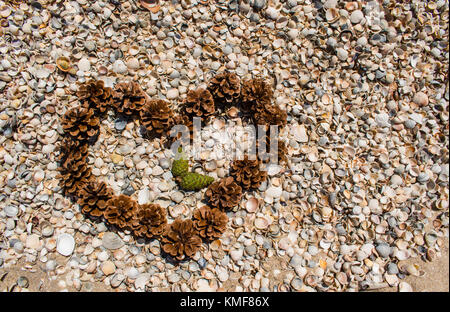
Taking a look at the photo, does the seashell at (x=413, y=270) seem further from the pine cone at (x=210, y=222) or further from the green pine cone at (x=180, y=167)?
the green pine cone at (x=180, y=167)

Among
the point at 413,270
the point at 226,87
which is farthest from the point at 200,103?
the point at 413,270

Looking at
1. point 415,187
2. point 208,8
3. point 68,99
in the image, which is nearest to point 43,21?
point 68,99

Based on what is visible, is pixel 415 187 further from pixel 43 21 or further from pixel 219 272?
pixel 43 21

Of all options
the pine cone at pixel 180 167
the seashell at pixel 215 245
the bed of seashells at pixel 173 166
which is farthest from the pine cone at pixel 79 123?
the seashell at pixel 215 245

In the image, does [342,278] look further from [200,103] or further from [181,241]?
[200,103]

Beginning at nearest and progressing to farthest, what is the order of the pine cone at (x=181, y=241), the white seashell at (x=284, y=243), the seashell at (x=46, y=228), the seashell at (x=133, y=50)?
1. the pine cone at (x=181, y=241)
2. the seashell at (x=46, y=228)
3. the white seashell at (x=284, y=243)
4. the seashell at (x=133, y=50)

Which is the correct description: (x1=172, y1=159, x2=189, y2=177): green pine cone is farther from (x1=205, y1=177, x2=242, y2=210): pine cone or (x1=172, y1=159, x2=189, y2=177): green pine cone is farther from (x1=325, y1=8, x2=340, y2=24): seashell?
(x1=325, y1=8, x2=340, y2=24): seashell
